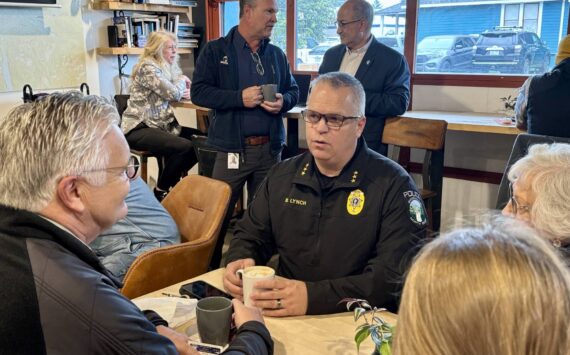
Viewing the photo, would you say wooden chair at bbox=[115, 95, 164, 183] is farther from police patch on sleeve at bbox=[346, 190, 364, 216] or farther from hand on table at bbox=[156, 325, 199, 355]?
hand on table at bbox=[156, 325, 199, 355]

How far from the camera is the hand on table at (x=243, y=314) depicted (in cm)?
122

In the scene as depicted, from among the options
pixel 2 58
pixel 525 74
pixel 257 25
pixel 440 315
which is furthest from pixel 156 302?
pixel 2 58

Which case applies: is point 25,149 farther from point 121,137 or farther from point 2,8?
point 2,8

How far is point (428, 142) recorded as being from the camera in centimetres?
299

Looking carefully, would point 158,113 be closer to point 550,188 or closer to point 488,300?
point 550,188

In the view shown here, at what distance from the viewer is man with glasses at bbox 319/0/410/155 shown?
3102 millimetres

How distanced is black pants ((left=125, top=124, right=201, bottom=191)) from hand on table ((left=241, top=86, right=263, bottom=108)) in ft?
4.74

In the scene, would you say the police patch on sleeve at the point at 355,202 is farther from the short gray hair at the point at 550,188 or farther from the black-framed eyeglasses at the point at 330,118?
the short gray hair at the point at 550,188

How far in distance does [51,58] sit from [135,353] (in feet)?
14.1

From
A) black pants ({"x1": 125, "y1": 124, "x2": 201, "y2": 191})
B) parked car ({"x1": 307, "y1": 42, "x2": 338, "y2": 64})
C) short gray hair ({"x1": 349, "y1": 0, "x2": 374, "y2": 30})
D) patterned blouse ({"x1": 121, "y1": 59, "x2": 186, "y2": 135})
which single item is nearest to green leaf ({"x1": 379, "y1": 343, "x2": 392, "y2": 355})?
short gray hair ({"x1": 349, "y1": 0, "x2": 374, "y2": 30})

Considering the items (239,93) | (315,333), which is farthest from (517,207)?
(239,93)

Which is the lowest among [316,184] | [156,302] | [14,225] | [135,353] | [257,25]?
[156,302]

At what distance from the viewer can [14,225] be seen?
37.9 inches

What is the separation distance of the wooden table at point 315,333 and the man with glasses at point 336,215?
116 mm
